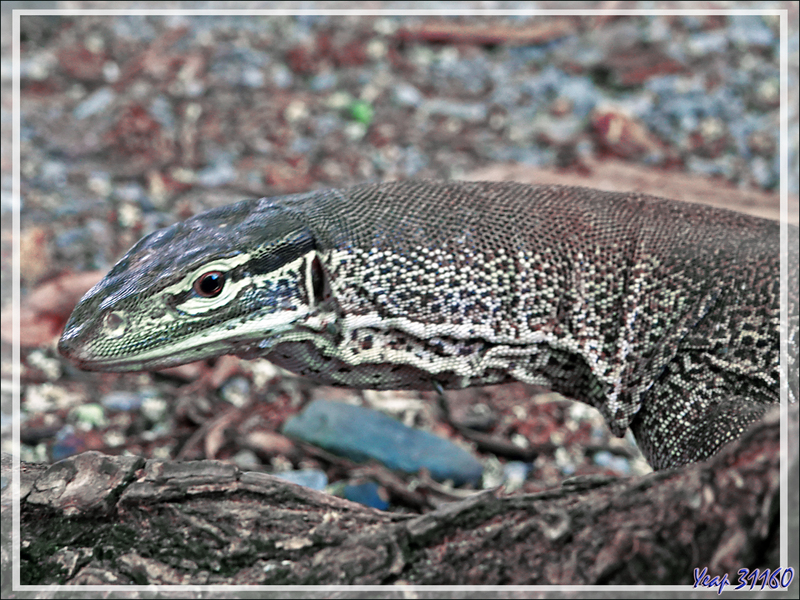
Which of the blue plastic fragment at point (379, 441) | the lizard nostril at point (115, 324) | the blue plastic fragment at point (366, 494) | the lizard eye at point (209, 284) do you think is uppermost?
the lizard eye at point (209, 284)

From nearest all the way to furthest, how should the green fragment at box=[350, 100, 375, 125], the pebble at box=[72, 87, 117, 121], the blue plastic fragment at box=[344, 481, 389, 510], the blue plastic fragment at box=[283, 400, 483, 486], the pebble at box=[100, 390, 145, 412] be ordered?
the blue plastic fragment at box=[344, 481, 389, 510] < the blue plastic fragment at box=[283, 400, 483, 486] < the pebble at box=[100, 390, 145, 412] < the pebble at box=[72, 87, 117, 121] < the green fragment at box=[350, 100, 375, 125]

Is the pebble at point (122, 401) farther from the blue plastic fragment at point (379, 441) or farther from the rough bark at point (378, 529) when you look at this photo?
the rough bark at point (378, 529)

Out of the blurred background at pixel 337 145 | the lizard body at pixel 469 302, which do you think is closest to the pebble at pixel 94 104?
the blurred background at pixel 337 145

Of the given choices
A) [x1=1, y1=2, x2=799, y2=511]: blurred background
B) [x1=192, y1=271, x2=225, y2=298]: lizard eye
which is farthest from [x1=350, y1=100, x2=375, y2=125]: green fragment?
[x1=192, y1=271, x2=225, y2=298]: lizard eye

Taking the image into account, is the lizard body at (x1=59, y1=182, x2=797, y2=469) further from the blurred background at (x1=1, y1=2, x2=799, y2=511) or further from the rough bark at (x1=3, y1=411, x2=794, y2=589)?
the blurred background at (x1=1, y1=2, x2=799, y2=511)

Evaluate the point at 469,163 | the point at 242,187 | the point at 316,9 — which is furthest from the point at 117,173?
the point at 316,9

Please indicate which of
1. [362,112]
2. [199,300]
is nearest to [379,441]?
[199,300]
